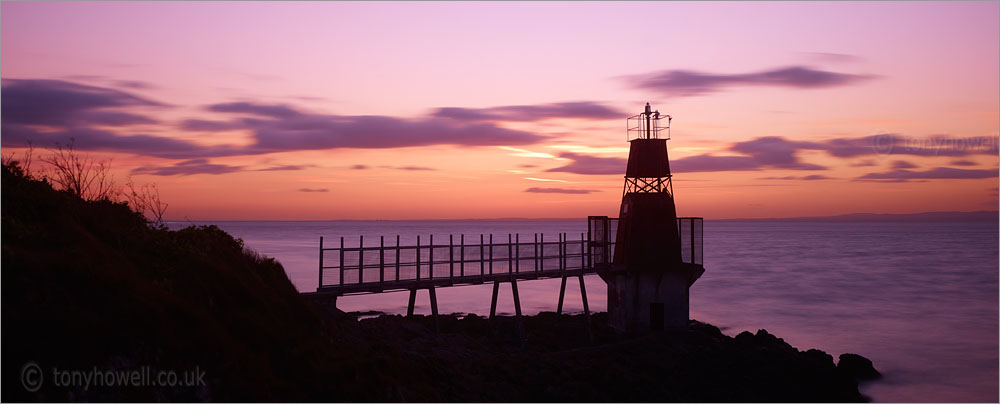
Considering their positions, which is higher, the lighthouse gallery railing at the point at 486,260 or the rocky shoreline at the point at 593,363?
the lighthouse gallery railing at the point at 486,260

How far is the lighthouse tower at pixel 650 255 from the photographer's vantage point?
28953 millimetres

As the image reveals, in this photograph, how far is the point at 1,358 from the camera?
10508 mm

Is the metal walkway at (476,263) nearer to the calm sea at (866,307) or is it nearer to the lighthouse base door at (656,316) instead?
the lighthouse base door at (656,316)

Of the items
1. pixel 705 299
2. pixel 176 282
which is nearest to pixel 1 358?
pixel 176 282

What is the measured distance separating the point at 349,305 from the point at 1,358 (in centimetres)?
3812

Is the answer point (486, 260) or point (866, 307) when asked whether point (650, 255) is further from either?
point (866, 307)

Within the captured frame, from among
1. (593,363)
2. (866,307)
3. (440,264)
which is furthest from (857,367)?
(866,307)

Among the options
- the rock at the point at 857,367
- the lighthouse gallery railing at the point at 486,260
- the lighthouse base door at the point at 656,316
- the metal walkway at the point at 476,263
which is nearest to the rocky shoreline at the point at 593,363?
the rock at the point at 857,367

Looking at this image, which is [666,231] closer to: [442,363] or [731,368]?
[731,368]

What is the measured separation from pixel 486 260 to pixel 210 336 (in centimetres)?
1476

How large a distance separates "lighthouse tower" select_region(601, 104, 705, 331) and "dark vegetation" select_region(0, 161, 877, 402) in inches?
191

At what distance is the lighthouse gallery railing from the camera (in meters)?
23.6

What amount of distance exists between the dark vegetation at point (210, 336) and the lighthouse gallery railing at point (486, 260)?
1623 millimetres

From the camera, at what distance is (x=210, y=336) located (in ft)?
42.5
